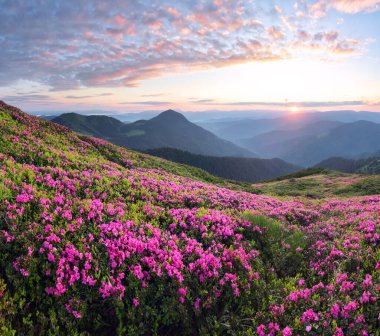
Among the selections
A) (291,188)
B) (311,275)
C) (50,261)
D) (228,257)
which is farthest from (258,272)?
(291,188)

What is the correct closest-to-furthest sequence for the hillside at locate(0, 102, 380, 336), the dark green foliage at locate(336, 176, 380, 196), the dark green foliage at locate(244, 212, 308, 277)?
1. the hillside at locate(0, 102, 380, 336)
2. the dark green foliage at locate(244, 212, 308, 277)
3. the dark green foliage at locate(336, 176, 380, 196)

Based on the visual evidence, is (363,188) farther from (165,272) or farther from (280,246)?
(165,272)

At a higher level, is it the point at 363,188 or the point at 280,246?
the point at 280,246

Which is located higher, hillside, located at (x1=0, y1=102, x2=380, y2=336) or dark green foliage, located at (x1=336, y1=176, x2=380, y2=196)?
hillside, located at (x1=0, y1=102, x2=380, y2=336)

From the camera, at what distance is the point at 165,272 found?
6.69m

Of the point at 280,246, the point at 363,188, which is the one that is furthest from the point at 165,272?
the point at 363,188

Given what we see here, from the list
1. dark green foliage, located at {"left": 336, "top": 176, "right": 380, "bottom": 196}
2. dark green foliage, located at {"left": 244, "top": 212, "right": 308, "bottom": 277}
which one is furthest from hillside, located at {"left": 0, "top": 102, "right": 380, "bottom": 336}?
dark green foliage, located at {"left": 336, "top": 176, "right": 380, "bottom": 196}

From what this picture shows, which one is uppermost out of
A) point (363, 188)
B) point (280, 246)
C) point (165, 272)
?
point (165, 272)

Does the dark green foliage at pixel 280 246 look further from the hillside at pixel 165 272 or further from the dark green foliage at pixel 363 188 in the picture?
the dark green foliage at pixel 363 188

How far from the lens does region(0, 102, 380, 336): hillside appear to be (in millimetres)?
5504

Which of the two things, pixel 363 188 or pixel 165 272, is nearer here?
pixel 165 272

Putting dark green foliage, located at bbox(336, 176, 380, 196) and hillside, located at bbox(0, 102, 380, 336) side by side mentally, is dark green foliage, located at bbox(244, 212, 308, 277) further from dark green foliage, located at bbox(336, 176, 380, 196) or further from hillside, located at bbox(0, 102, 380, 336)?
dark green foliage, located at bbox(336, 176, 380, 196)

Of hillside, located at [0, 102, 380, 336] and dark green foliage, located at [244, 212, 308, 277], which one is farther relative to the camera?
dark green foliage, located at [244, 212, 308, 277]

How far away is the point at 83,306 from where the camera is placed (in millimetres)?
5434
